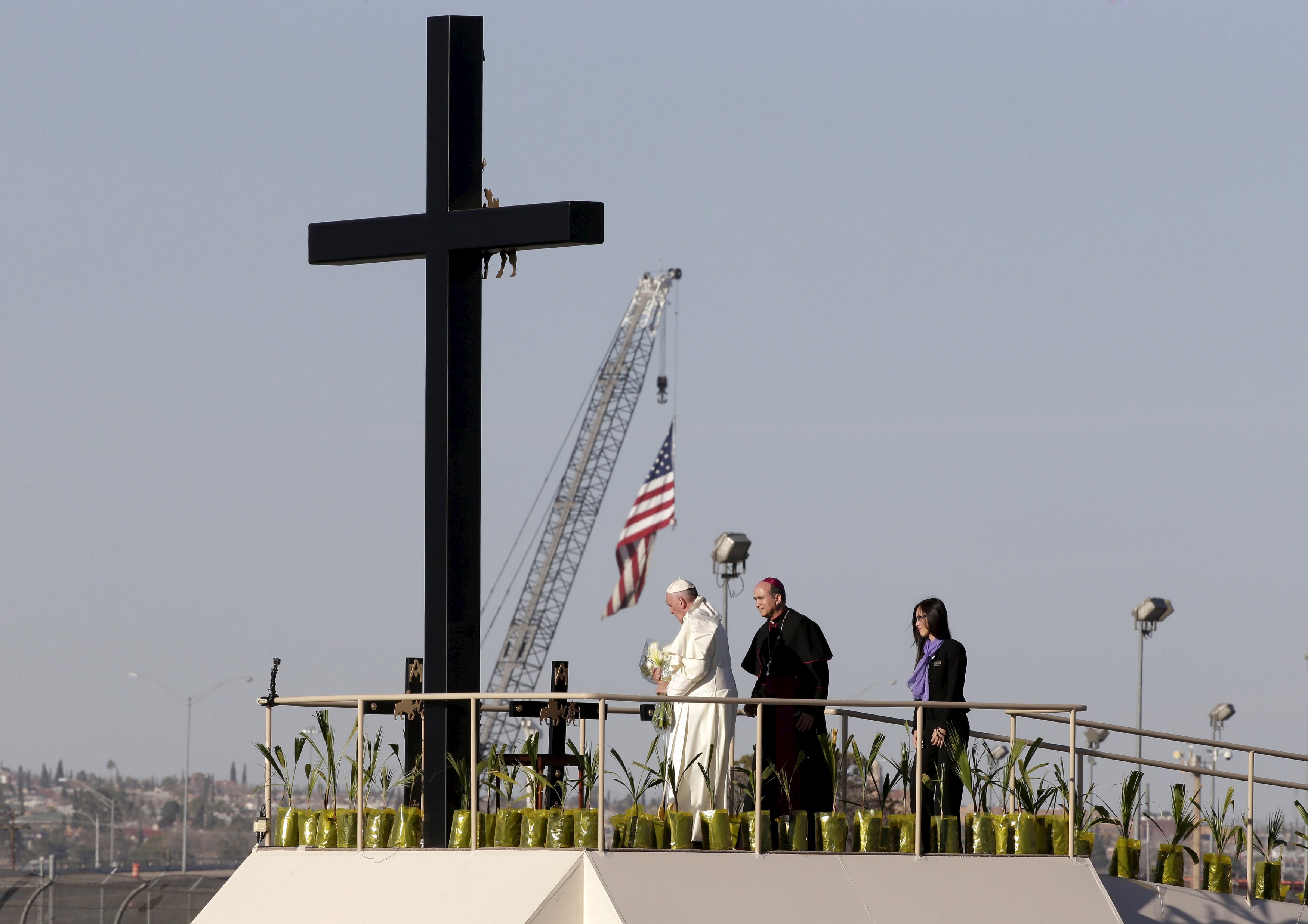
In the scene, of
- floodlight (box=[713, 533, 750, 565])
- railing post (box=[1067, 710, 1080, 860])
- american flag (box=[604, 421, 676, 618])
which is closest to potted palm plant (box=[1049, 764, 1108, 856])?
railing post (box=[1067, 710, 1080, 860])

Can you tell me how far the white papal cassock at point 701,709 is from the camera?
520 inches

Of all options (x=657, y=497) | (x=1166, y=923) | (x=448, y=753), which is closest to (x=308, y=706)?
(x=448, y=753)

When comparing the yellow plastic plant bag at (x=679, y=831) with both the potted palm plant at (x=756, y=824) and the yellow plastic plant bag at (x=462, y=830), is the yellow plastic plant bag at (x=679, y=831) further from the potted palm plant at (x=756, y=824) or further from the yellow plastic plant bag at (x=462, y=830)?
the yellow plastic plant bag at (x=462, y=830)

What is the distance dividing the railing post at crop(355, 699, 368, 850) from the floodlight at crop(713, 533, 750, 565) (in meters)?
14.0

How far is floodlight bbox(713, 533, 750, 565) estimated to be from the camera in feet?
87.7

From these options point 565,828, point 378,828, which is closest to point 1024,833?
point 565,828

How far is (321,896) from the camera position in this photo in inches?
493

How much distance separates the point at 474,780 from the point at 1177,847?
6.30m

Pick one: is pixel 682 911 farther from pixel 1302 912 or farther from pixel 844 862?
pixel 1302 912

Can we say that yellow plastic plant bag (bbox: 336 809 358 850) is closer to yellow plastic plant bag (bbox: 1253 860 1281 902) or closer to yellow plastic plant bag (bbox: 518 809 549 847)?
yellow plastic plant bag (bbox: 518 809 549 847)

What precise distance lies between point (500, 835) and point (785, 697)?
229cm

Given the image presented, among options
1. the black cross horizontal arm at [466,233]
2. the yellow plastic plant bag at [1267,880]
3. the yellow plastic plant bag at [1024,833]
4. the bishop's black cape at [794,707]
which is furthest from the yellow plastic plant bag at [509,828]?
the yellow plastic plant bag at [1267,880]

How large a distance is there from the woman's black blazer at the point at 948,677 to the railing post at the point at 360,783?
13.2 feet

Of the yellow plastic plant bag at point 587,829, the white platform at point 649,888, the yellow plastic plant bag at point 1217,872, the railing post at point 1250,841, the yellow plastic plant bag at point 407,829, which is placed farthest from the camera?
the yellow plastic plant bag at point 1217,872
